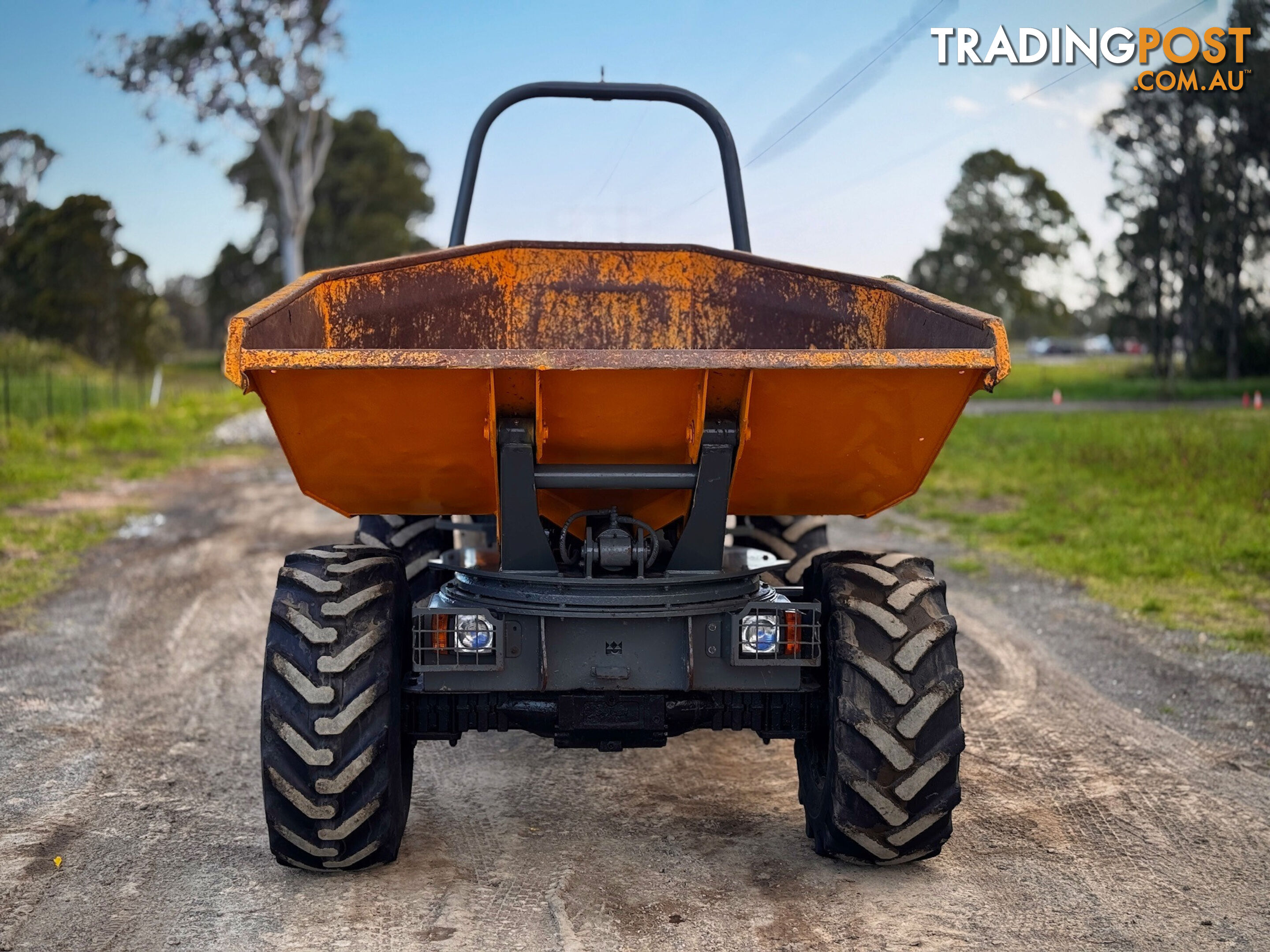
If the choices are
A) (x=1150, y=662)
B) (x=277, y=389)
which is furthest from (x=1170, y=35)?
(x=277, y=389)

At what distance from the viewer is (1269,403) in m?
28.3

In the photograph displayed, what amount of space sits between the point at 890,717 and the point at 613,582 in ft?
3.31

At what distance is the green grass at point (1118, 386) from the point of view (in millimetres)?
32250

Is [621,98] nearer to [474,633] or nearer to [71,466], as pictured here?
[474,633]

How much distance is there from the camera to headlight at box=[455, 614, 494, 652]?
13.9ft

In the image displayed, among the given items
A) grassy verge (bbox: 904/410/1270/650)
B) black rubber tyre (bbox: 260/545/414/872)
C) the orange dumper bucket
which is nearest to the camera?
the orange dumper bucket

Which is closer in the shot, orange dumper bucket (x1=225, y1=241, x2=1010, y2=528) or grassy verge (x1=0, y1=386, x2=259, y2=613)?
orange dumper bucket (x1=225, y1=241, x2=1010, y2=528)

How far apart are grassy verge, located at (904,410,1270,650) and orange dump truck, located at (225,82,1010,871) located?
4697 mm

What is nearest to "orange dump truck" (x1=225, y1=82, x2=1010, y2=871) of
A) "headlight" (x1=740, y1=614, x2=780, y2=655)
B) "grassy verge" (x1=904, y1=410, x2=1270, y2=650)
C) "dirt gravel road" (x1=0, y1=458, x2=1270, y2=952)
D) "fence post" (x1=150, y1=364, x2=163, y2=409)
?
"headlight" (x1=740, y1=614, x2=780, y2=655)

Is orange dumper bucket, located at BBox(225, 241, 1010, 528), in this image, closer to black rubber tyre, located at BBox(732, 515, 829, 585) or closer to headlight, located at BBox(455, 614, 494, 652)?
headlight, located at BBox(455, 614, 494, 652)

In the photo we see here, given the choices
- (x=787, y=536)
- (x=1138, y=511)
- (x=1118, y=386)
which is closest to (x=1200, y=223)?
(x=1118, y=386)

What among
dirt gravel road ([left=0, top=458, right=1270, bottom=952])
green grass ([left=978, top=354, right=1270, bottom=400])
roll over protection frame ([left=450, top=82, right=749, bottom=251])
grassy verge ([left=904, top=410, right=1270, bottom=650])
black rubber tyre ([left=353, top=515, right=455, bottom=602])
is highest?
roll over protection frame ([left=450, top=82, right=749, bottom=251])

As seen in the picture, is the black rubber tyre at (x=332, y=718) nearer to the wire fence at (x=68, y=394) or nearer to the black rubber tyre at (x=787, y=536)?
the black rubber tyre at (x=787, y=536)

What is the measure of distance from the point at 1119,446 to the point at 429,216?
43.4 meters
